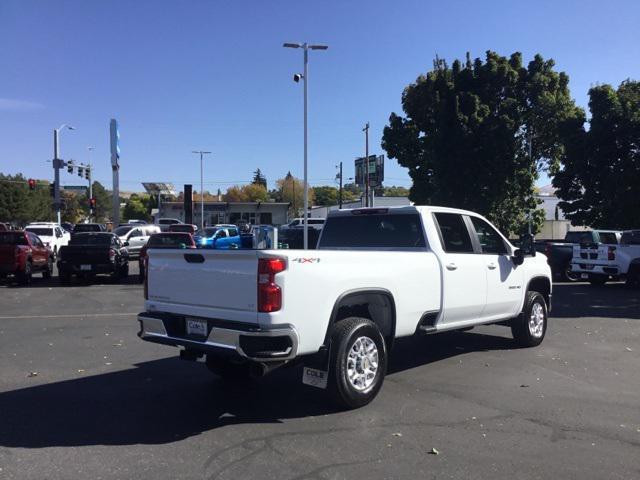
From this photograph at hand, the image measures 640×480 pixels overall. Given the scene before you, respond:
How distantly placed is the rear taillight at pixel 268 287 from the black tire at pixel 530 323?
4936 millimetres

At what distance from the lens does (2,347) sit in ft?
28.5

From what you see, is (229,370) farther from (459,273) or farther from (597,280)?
(597,280)

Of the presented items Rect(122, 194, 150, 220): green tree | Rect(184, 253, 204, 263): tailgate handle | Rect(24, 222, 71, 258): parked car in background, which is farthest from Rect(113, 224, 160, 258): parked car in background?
Result: Rect(122, 194, 150, 220): green tree

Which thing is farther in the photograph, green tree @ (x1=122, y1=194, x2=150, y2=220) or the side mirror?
green tree @ (x1=122, y1=194, x2=150, y2=220)

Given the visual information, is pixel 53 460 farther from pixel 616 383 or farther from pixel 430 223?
pixel 616 383

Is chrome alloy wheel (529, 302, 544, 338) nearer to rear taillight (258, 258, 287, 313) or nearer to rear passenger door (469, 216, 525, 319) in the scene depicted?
rear passenger door (469, 216, 525, 319)

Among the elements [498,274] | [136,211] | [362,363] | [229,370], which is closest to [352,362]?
[362,363]

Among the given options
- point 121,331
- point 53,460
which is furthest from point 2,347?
point 53,460

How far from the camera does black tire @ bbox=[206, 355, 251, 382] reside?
21.9 feet

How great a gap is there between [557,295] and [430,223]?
35.6ft

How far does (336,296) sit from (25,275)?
617 inches

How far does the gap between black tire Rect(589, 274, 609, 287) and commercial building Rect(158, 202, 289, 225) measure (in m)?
64.1

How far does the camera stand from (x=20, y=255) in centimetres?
1762

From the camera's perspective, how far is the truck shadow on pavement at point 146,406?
5.03 metres
